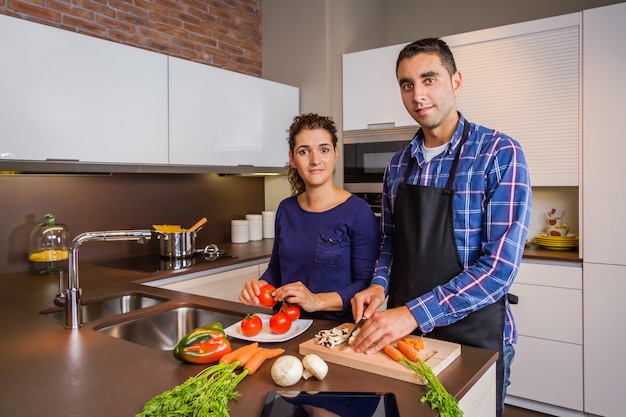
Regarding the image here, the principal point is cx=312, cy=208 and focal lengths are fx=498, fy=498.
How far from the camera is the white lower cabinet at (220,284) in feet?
8.94

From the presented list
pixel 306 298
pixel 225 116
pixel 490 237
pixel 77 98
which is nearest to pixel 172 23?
pixel 225 116

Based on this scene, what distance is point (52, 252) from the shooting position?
8.55ft

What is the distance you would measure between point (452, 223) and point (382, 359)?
521mm

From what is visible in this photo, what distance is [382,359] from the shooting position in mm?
1129

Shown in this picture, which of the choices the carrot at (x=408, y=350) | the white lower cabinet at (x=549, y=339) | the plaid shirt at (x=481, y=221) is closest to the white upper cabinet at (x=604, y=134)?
the white lower cabinet at (x=549, y=339)

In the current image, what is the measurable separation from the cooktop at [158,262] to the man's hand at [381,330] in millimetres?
1693

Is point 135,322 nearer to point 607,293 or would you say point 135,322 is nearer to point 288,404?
point 288,404

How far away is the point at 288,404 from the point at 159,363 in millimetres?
421

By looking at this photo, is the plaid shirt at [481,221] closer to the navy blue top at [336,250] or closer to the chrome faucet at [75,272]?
the navy blue top at [336,250]

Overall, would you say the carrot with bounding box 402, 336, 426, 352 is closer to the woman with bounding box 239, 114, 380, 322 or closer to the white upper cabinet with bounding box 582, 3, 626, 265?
the woman with bounding box 239, 114, 380, 322

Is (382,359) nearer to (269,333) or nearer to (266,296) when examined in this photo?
(269,333)

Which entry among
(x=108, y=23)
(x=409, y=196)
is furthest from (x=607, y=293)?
(x=108, y=23)

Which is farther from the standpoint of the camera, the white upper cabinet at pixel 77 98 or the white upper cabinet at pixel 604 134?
the white upper cabinet at pixel 604 134

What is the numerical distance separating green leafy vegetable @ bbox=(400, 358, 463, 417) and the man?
0.75 ft
